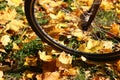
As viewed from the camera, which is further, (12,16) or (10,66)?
(12,16)

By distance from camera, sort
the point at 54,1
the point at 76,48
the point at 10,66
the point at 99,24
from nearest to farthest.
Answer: the point at 10,66 → the point at 76,48 → the point at 99,24 → the point at 54,1

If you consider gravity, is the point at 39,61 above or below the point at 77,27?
below

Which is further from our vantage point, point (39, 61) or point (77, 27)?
point (77, 27)

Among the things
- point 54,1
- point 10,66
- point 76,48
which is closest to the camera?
point 10,66

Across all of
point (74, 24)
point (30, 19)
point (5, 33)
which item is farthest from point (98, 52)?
point (5, 33)

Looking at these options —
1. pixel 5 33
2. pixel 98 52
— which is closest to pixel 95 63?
pixel 98 52

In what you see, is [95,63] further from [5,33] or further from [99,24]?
[5,33]

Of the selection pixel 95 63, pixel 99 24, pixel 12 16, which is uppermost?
pixel 12 16

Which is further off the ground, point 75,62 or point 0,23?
point 0,23
